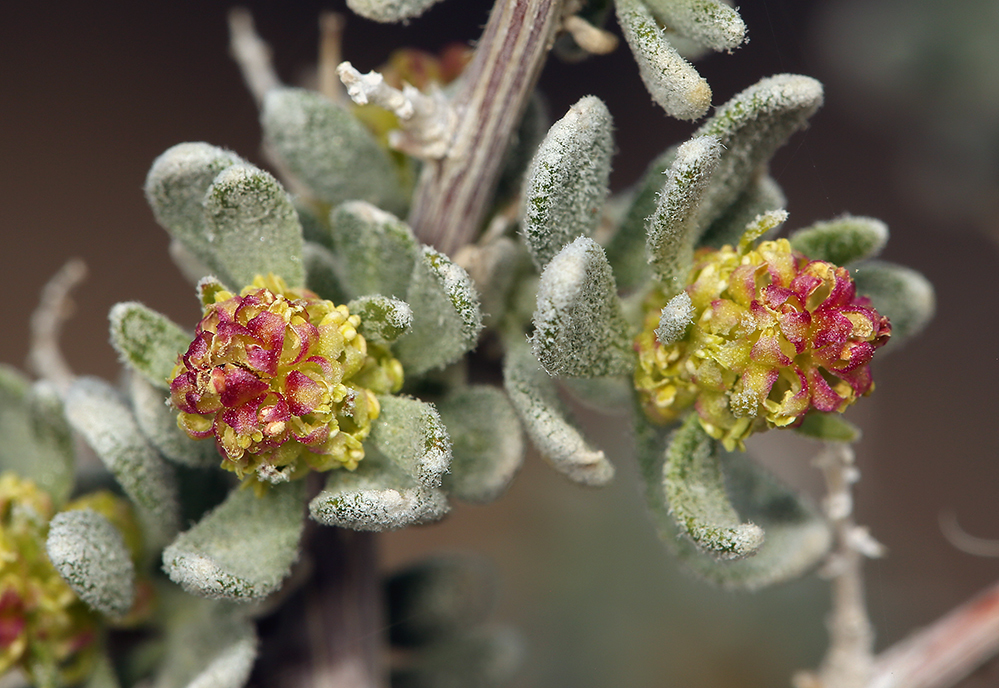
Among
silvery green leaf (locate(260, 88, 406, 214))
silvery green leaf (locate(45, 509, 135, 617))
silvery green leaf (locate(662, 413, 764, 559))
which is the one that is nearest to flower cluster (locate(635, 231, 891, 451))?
silvery green leaf (locate(662, 413, 764, 559))

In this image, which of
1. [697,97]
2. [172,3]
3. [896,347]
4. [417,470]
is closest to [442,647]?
[417,470]

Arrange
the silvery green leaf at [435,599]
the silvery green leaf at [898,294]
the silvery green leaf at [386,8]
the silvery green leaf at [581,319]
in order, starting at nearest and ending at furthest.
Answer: the silvery green leaf at [581,319] < the silvery green leaf at [386,8] < the silvery green leaf at [898,294] < the silvery green leaf at [435,599]

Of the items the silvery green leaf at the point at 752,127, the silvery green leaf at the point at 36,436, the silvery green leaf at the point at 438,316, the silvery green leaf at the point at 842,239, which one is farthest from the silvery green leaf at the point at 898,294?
the silvery green leaf at the point at 36,436

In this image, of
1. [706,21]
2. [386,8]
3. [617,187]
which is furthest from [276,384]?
[617,187]

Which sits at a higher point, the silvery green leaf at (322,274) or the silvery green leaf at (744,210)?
the silvery green leaf at (744,210)

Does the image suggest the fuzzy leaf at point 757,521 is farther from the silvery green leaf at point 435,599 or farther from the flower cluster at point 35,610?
the flower cluster at point 35,610

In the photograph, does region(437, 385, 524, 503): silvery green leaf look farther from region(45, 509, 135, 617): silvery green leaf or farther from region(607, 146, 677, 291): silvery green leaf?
region(45, 509, 135, 617): silvery green leaf

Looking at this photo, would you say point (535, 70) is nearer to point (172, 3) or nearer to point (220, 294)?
point (220, 294)
